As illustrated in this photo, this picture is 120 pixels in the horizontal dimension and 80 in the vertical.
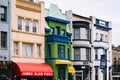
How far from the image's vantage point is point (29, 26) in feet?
180

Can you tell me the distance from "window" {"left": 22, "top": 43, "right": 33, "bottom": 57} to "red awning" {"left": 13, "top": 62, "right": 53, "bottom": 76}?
1.62m

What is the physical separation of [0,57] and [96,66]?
23.6m

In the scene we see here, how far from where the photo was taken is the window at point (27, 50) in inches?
2116

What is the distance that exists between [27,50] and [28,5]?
6043 mm

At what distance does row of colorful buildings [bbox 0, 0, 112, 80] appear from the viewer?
1994 inches

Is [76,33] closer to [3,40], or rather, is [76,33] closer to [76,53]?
[76,53]

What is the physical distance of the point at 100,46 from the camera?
69.8 m

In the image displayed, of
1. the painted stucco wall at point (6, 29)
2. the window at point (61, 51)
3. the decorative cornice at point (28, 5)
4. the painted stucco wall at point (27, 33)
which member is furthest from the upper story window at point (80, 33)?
the painted stucco wall at point (6, 29)

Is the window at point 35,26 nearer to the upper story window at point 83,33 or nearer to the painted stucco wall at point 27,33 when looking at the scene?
the painted stucco wall at point 27,33

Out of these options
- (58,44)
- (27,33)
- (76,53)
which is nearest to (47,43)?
(58,44)

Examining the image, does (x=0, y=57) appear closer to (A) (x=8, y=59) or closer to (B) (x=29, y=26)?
(A) (x=8, y=59)

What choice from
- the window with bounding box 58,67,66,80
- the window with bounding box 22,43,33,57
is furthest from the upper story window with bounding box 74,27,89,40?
the window with bounding box 22,43,33,57

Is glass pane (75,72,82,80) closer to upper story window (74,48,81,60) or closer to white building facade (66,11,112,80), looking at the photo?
white building facade (66,11,112,80)

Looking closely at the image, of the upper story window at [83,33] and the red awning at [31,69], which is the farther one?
the upper story window at [83,33]
